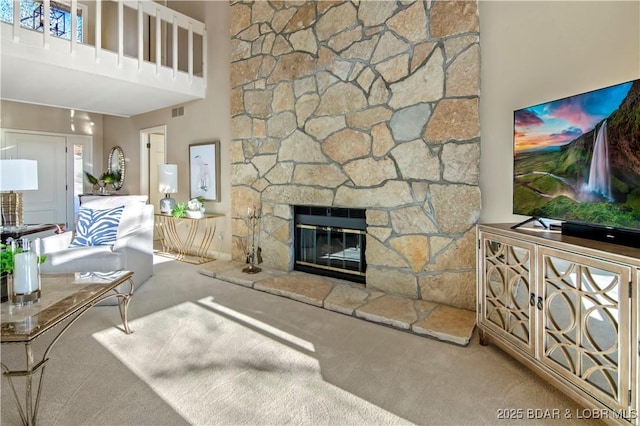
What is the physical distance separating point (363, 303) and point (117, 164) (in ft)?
19.7

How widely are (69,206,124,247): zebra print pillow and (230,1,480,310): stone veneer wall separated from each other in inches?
59.7

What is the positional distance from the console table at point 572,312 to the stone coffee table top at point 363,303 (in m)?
0.39

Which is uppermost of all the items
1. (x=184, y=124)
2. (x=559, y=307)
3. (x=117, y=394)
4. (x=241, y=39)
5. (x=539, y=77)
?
(x=241, y=39)

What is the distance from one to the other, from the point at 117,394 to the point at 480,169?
289 centimetres

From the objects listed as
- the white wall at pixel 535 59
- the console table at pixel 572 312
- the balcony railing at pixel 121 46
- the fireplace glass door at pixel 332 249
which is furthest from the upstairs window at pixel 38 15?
the console table at pixel 572 312

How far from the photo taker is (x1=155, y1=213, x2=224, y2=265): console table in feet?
15.8

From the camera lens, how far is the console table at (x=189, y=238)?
482 cm

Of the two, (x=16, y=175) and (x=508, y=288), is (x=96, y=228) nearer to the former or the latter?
(x=16, y=175)

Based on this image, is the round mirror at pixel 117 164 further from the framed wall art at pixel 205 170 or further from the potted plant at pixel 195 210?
the potted plant at pixel 195 210

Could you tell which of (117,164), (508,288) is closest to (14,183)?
(117,164)

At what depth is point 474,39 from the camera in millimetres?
2674

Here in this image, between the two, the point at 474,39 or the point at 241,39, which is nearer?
the point at 474,39

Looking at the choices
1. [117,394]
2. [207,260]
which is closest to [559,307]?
[117,394]

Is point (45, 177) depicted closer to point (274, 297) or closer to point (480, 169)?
point (274, 297)
